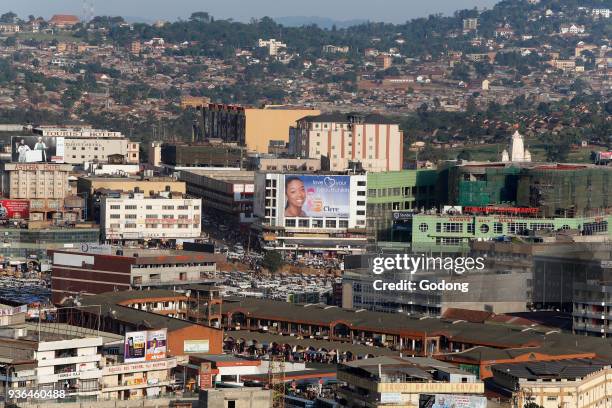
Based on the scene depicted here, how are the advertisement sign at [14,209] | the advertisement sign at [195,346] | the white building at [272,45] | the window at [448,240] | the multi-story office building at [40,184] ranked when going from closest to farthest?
the advertisement sign at [195,346]
the window at [448,240]
the advertisement sign at [14,209]
the multi-story office building at [40,184]
the white building at [272,45]

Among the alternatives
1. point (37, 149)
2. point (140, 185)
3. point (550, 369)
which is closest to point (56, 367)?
point (550, 369)

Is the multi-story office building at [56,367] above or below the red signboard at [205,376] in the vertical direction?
above

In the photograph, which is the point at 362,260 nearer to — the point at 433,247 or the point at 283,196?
the point at 433,247

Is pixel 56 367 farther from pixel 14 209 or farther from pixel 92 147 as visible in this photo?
pixel 92 147

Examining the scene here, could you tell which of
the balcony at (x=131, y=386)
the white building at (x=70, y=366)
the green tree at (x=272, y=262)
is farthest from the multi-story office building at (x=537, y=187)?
the white building at (x=70, y=366)

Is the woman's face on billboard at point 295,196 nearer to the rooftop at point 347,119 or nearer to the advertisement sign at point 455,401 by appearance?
the rooftop at point 347,119
